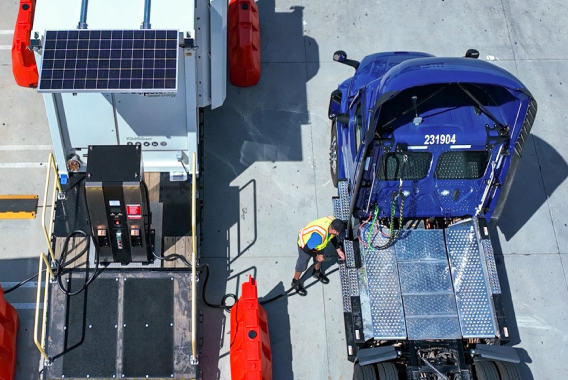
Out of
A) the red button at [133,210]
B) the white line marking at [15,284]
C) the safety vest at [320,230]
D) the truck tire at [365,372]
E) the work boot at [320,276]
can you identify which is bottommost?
the truck tire at [365,372]

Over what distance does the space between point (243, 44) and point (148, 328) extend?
5213mm

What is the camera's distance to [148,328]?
8.89 metres

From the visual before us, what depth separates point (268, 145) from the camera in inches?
445

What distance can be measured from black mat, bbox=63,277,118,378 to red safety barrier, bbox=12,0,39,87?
160 inches

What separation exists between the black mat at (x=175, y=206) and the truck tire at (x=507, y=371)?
4.66 meters

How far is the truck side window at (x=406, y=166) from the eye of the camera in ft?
28.8

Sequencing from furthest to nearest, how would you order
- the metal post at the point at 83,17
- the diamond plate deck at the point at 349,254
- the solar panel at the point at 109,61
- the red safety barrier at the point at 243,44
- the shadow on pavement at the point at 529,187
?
1. the red safety barrier at the point at 243,44
2. the shadow on pavement at the point at 529,187
3. the diamond plate deck at the point at 349,254
4. the metal post at the point at 83,17
5. the solar panel at the point at 109,61

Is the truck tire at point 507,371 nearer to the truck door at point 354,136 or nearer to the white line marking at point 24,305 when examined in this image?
the truck door at point 354,136

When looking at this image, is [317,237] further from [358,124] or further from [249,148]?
[249,148]

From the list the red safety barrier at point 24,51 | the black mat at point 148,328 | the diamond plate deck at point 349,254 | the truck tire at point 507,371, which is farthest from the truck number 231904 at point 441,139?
the red safety barrier at point 24,51

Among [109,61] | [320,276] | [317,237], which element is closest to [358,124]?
[317,237]

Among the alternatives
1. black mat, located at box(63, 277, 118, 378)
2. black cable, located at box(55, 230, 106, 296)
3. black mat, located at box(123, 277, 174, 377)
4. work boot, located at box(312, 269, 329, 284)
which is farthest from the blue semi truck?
black cable, located at box(55, 230, 106, 296)

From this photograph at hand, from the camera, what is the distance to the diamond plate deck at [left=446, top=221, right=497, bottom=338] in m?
8.67

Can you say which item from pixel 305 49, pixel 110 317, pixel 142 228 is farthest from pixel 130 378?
pixel 305 49
